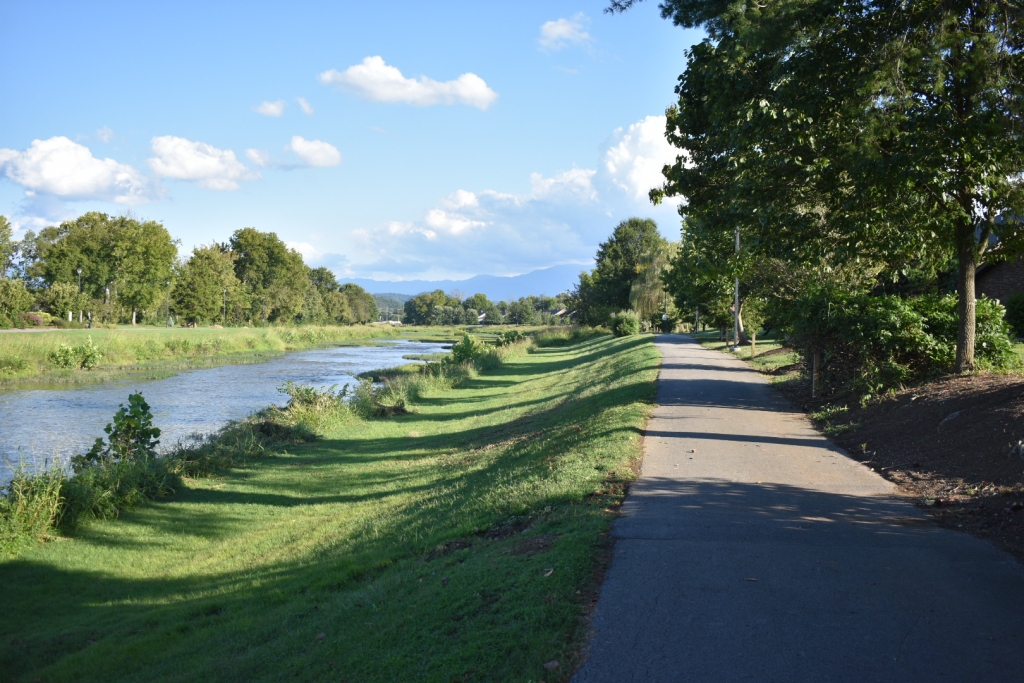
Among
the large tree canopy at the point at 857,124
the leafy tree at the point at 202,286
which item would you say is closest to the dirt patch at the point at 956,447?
the large tree canopy at the point at 857,124

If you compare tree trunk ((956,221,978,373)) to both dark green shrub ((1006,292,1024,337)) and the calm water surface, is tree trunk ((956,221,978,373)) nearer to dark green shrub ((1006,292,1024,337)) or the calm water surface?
dark green shrub ((1006,292,1024,337))

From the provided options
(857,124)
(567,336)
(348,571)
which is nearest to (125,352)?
(567,336)

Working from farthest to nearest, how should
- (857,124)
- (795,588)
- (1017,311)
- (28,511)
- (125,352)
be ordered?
1. (125,352)
2. (1017,311)
3. (28,511)
4. (857,124)
5. (795,588)

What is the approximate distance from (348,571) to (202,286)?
90.1m

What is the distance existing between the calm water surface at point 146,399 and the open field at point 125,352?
10.8 feet

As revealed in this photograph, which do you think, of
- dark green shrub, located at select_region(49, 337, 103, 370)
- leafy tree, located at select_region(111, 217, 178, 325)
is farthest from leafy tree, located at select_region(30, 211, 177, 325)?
dark green shrub, located at select_region(49, 337, 103, 370)

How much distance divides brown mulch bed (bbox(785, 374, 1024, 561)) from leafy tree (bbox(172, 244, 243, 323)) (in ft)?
290

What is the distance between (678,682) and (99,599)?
26.9 ft

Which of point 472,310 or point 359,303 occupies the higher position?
point 359,303

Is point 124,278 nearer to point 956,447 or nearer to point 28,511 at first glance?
point 28,511

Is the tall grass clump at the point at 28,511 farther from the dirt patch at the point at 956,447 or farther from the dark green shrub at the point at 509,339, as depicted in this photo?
the dark green shrub at the point at 509,339

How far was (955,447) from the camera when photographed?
371 inches

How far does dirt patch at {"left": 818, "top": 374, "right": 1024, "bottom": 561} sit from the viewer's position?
6999 millimetres

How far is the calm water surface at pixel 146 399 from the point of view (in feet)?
66.5
